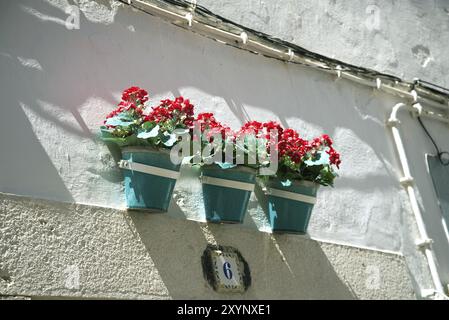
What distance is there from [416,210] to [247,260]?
175 centimetres

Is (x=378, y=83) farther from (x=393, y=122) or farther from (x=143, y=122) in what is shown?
(x=143, y=122)

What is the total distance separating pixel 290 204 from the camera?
4859mm

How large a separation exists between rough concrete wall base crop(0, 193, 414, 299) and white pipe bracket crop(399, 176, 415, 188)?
844 millimetres

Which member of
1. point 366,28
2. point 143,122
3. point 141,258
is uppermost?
point 366,28

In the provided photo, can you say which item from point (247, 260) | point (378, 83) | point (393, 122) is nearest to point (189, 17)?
point (247, 260)

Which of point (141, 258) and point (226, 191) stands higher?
point (226, 191)

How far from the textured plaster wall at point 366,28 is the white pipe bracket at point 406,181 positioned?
81cm

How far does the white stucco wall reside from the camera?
4.06m

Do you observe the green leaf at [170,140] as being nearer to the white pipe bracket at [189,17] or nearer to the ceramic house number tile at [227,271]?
the ceramic house number tile at [227,271]

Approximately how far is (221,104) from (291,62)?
2.45ft

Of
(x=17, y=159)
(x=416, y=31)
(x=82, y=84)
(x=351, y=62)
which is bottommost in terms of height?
(x=17, y=159)

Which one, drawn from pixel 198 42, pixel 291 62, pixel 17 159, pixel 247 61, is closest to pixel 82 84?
pixel 17 159

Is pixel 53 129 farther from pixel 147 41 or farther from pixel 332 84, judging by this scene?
pixel 332 84

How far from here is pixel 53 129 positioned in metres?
4.13
